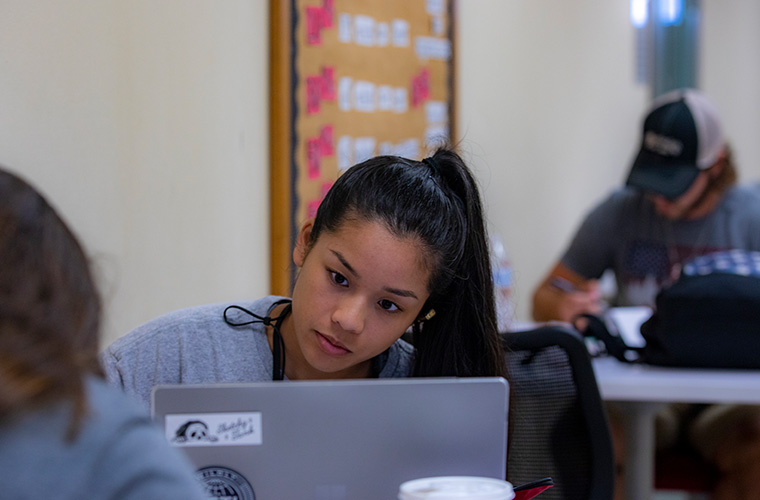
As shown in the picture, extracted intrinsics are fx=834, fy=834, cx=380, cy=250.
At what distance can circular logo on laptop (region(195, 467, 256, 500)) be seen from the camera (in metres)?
0.77

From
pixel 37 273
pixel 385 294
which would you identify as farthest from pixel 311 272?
pixel 37 273

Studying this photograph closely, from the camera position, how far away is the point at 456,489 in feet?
Result: 2.48

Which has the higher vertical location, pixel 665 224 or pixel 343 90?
pixel 343 90

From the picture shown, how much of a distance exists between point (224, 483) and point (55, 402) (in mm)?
301

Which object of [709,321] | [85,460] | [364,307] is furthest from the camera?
[709,321]

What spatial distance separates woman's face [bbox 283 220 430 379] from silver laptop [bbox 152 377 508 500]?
299mm

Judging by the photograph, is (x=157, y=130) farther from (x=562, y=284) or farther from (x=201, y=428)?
(x=562, y=284)

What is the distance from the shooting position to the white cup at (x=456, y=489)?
726 mm

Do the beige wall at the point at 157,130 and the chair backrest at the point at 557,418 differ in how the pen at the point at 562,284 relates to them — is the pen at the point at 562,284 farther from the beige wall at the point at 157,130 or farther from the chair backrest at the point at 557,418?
the chair backrest at the point at 557,418

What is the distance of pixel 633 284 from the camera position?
2.58 meters

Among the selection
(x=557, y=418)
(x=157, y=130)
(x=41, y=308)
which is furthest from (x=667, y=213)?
(x=41, y=308)

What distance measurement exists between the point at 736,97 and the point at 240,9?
419cm

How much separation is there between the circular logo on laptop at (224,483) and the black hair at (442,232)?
1.54 feet

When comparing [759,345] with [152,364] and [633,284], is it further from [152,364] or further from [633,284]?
[152,364]
